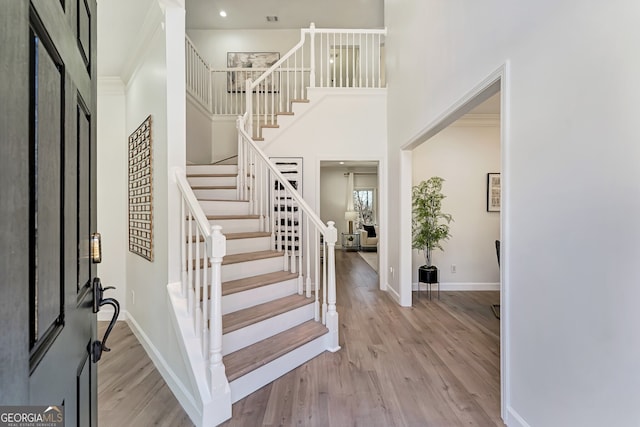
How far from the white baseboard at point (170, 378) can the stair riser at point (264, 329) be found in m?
0.33

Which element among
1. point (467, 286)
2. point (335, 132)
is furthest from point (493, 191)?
point (335, 132)

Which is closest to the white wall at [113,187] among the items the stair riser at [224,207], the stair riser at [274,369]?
the stair riser at [224,207]

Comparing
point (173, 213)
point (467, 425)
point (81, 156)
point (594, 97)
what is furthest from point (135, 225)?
point (594, 97)

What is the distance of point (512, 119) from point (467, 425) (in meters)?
1.83

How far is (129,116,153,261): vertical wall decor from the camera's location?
248 centimetres

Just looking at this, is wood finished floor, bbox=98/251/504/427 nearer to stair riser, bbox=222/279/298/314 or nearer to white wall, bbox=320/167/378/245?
stair riser, bbox=222/279/298/314

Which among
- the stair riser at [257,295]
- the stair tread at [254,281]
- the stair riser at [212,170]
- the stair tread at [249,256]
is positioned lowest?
the stair riser at [257,295]

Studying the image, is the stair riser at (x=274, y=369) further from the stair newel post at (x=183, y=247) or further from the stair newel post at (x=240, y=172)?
the stair newel post at (x=240, y=172)

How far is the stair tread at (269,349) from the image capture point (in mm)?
2000

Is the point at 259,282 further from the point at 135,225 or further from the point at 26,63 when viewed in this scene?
the point at 26,63

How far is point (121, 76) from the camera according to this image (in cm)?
341

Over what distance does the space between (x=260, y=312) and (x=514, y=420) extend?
179 cm

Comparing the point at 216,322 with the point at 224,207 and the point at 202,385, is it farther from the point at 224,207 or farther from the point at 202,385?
the point at 224,207

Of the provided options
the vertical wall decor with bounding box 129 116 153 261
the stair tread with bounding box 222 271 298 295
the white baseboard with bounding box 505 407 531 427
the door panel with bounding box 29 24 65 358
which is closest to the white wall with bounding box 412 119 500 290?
the stair tread with bounding box 222 271 298 295
